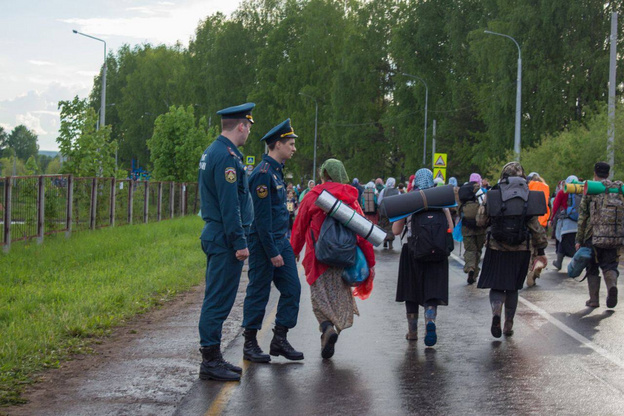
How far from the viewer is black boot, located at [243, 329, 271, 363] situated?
25.2 ft

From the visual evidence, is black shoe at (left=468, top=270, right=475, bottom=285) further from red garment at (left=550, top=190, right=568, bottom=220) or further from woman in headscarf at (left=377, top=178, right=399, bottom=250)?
woman in headscarf at (left=377, top=178, right=399, bottom=250)

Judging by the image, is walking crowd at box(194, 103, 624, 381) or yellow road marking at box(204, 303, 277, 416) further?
walking crowd at box(194, 103, 624, 381)

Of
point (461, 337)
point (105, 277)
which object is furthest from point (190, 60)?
point (461, 337)

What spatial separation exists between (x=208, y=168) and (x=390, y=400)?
2150mm

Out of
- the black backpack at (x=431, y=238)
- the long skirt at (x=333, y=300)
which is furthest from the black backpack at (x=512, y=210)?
the long skirt at (x=333, y=300)

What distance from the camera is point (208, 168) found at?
6.78 metres

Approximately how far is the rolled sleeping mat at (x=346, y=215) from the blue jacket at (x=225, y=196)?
97cm

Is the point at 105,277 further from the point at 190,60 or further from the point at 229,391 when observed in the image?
the point at 190,60

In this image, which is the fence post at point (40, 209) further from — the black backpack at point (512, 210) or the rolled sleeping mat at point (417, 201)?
the black backpack at point (512, 210)

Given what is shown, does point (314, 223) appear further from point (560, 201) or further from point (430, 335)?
point (560, 201)

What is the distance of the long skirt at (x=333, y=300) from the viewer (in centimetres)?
781

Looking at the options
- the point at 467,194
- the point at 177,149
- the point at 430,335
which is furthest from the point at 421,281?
the point at 177,149

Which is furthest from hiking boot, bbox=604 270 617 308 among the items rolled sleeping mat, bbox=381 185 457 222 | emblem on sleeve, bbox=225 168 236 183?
emblem on sleeve, bbox=225 168 236 183

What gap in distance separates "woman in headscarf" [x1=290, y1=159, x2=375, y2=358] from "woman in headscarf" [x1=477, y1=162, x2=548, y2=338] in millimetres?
1591
